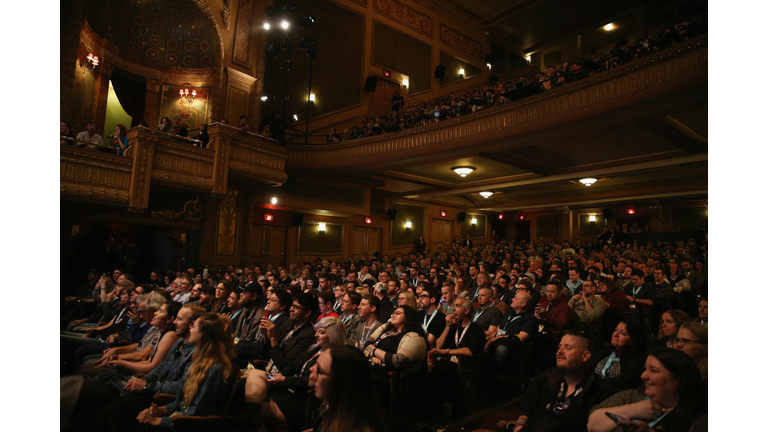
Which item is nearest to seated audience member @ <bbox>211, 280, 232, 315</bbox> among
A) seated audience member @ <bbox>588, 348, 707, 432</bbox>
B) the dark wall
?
seated audience member @ <bbox>588, 348, 707, 432</bbox>

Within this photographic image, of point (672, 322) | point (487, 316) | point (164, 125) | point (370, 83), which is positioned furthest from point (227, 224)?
point (672, 322)

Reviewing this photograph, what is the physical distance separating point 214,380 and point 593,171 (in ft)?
32.7

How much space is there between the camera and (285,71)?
1153cm

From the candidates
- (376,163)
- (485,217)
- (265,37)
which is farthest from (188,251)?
(485,217)

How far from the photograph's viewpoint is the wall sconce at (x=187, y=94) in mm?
10656

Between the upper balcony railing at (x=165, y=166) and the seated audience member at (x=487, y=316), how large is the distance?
6.38m

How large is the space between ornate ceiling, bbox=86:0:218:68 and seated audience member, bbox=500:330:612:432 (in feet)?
34.5

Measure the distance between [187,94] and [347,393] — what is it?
1091 centimetres

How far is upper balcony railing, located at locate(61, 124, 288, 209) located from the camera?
7051mm

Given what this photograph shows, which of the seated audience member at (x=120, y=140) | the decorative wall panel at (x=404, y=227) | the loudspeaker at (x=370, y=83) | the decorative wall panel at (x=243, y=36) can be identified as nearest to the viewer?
the seated audience member at (x=120, y=140)

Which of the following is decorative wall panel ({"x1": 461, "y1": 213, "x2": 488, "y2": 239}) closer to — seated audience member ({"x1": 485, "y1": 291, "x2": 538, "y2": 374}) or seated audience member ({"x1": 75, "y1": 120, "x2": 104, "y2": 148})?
seated audience member ({"x1": 75, "y1": 120, "x2": 104, "y2": 148})

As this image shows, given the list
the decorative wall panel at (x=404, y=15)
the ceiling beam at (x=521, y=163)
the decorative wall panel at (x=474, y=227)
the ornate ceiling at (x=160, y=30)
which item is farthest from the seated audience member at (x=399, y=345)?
the decorative wall panel at (x=474, y=227)

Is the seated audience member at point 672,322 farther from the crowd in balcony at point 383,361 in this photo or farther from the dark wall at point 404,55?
the dark wall at point 404,55

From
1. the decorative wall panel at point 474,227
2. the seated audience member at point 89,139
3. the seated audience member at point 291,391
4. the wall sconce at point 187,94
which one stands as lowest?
the seated audience member at point 291,391
